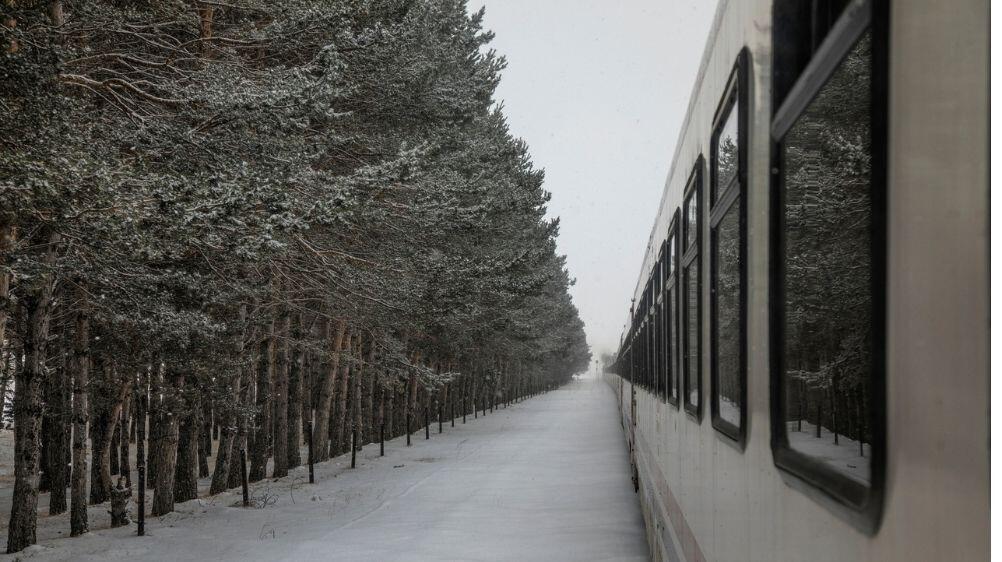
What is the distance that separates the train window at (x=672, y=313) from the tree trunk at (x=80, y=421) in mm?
10355

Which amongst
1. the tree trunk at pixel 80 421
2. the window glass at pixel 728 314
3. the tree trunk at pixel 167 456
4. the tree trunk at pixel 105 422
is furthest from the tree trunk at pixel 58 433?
the window glass at pixel 728 314

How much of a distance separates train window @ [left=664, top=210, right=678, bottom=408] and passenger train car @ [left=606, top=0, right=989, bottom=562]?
2.51 m

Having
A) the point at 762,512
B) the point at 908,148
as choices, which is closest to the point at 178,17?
the point at 762,512

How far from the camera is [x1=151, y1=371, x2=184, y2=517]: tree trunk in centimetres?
1734

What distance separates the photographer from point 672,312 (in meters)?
6.58

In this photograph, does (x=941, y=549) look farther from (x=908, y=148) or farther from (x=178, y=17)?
(x=178, y=17)

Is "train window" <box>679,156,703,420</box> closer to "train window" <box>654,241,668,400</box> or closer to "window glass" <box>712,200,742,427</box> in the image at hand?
"window glass" <box>712,200,742,427</box>

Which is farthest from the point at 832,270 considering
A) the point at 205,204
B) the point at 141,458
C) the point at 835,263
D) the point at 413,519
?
the point at 141,458

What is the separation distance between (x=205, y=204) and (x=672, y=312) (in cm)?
583

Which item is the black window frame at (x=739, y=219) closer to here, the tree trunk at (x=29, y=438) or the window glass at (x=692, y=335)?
the window glass at (x=692, y=335)

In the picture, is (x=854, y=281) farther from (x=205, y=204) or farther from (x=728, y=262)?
(x=205, y=204)

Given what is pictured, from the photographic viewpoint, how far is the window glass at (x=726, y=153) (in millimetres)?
3457

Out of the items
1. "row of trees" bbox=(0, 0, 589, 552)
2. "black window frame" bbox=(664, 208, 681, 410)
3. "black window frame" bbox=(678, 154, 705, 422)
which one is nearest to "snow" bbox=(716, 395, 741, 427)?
"black window frame" bbox=(678, 154, 705, 422)

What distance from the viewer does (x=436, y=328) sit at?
31.9 metres
